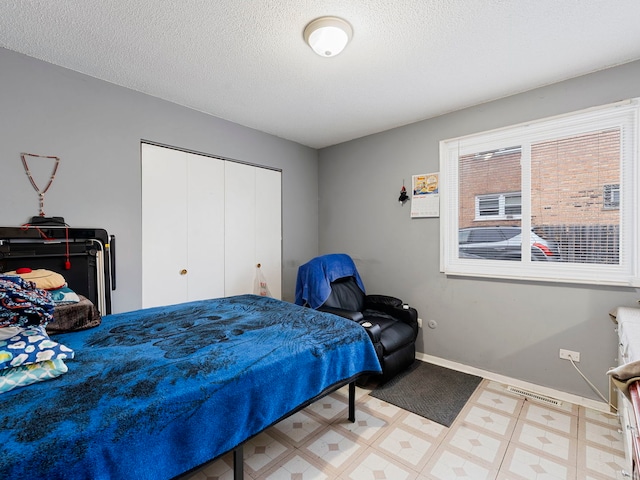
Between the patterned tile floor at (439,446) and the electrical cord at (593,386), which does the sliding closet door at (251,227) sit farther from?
the electrical cord at (593,386)

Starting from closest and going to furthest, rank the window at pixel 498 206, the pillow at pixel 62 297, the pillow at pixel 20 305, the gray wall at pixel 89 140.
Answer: the pillow at pixel 20 305 < the pillow at pixel 62 297 < the gray wall at pixel 89 140 < the window at pixel 498 206

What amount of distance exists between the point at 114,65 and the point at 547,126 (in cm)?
359

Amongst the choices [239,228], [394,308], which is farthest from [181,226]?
[394,308]

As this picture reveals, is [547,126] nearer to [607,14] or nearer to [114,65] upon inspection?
[607,14]

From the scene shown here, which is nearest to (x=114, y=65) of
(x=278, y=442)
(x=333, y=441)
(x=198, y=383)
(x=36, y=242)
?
(x=36, y=242)

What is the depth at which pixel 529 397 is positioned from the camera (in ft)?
8.56

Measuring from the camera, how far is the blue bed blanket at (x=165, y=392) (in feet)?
3.02

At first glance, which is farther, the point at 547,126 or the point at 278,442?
the point at 547,126

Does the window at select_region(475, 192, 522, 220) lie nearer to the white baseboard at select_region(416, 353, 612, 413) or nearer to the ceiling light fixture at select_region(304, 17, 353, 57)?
the white baseboard at select_region(416, 353, 612, 413)

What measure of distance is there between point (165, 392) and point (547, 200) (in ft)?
10.4

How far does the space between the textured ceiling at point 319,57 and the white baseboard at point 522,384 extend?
2.64 meters

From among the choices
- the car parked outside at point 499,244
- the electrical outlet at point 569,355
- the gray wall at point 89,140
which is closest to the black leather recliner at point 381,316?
the car parked outside at point 499,244

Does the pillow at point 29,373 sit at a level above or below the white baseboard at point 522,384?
above

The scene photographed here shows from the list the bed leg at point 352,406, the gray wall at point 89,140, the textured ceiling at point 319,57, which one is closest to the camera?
the textured ceiling at point 319,57
